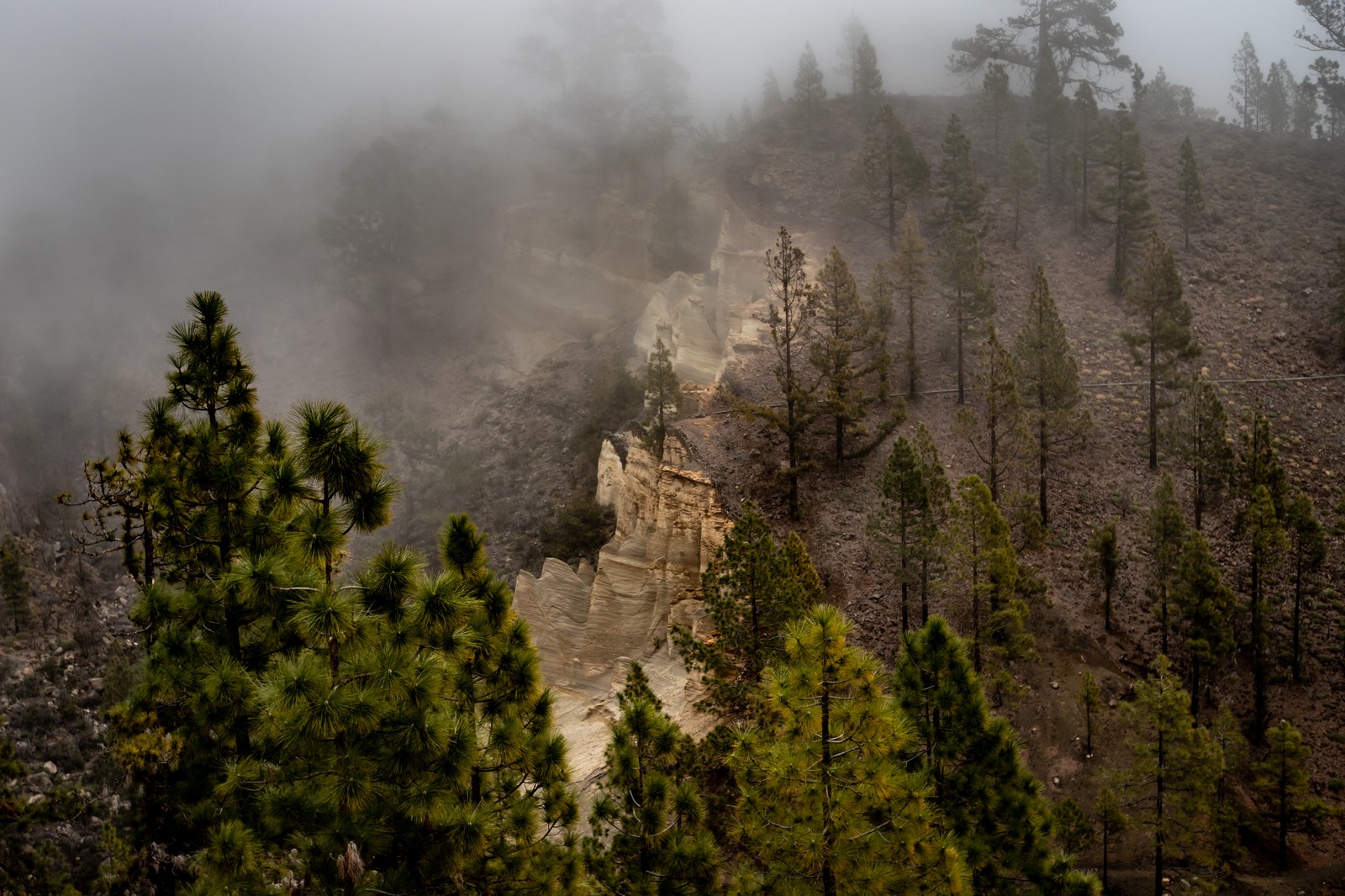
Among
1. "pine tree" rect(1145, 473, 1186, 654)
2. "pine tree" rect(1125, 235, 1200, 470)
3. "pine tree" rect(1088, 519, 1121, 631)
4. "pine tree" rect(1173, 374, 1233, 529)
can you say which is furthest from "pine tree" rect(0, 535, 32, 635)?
"pine tree" rect(1125, 235, 1200, 470)

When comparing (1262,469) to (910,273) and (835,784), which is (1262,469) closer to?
(910,273)

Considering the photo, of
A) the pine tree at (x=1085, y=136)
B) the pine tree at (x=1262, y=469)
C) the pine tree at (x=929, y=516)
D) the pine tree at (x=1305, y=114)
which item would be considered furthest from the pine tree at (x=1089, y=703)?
the pine tree at (x=1305, y=114)

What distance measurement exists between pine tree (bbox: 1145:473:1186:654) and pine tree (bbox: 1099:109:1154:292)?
2447 centimetres

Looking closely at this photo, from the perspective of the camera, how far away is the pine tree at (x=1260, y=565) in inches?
1264

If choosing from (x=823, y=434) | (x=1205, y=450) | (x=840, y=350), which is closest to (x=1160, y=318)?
(x=1205, y=450)

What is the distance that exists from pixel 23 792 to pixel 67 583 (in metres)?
24.4

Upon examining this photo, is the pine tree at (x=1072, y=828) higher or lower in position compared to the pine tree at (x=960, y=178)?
lower

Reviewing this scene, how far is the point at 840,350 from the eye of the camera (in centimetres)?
3788

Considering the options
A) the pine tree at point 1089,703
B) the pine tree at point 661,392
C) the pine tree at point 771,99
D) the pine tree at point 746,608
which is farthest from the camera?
the pine tree at point 771,99

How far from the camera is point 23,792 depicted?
33.6 meters

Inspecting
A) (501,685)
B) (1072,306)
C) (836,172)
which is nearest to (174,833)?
(501,685)

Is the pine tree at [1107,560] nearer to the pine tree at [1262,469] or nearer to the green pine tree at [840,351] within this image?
the pine tree at [1262,469]

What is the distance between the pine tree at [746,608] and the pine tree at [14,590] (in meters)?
37.1

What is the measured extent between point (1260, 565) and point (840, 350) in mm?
17050
